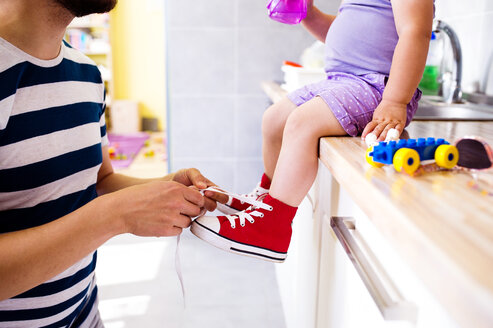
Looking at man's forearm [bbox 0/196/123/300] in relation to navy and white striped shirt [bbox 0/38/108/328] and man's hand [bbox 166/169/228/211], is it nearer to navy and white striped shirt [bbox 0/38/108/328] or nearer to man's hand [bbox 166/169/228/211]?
navy and white striped shirt [bbox 0/38/108/328]

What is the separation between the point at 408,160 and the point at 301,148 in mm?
332

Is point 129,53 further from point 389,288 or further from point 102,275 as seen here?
point 389,288

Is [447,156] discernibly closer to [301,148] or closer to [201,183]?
[301,148]

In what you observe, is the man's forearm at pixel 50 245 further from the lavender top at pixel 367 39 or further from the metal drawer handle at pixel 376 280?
the lavender top at pixel 367 39

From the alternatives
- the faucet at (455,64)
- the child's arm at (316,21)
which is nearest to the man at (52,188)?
the child's arm at (316,21)

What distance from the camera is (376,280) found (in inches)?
24.3

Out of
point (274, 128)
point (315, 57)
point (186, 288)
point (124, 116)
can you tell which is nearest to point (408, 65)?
point (274, 128)

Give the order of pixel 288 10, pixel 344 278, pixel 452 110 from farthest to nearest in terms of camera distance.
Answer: pixel 452 110
pixel 288 10
pixel 344 278

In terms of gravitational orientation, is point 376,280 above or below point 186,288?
above

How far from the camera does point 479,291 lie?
30 centimetres

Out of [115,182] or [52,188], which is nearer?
[52,188]

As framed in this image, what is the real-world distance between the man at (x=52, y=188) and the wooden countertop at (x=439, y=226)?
1.08ft

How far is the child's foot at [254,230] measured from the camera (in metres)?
0.85

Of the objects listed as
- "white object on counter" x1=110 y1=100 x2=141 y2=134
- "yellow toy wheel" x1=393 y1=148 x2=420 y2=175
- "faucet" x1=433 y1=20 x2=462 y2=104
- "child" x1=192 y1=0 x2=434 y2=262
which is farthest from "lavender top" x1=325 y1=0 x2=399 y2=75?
"white object on counter" x1=110 y1=100 x2=141 y2=134
